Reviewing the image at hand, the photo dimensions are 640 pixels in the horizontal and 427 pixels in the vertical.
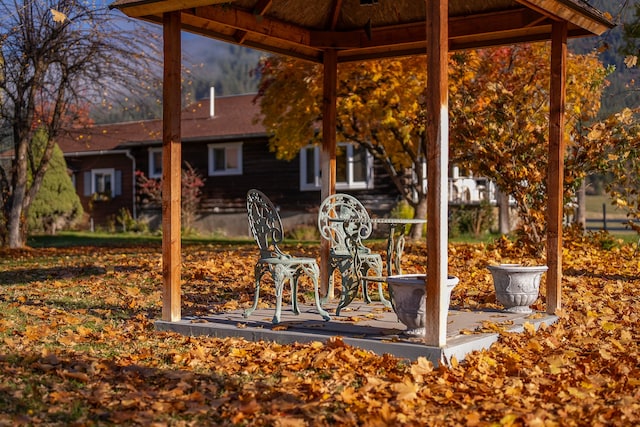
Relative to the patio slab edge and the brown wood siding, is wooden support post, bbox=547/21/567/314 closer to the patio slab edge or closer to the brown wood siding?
the patio slab edge

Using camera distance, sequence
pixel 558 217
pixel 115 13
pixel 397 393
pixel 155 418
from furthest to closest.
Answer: pixel 115 13
pixel 558 217
pixel 397 393
pixel 155 418

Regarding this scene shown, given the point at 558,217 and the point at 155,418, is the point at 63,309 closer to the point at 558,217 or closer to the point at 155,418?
the point at 155,418

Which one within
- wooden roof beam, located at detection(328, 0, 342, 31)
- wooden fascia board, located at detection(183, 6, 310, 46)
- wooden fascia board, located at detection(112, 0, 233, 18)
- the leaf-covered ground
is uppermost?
wooden roof beam, located at detection(328, 0, 342, 31)

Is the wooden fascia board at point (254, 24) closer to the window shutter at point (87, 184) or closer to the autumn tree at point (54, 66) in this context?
the autumn tree at point (54, 66)

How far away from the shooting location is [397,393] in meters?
5.54

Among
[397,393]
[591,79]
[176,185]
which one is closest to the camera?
[397,393]

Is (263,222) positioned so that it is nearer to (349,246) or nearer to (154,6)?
(349,246)

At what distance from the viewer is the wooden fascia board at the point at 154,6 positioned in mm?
7539

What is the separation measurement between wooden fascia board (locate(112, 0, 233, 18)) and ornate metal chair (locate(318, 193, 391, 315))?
2.25 meters

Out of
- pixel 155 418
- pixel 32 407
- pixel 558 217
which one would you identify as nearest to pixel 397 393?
pixel 155 418

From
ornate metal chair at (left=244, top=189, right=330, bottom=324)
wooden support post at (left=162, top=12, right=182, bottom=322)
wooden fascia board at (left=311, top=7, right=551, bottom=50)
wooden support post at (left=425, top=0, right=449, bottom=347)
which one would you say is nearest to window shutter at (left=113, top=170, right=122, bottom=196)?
wooden fascia board at (left=311, top=7, right=551, bottom=50)

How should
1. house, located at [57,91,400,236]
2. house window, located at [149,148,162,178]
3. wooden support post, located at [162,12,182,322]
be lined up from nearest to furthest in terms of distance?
wooden support post, located at [162,12,182,322] < house, located at [57,91,400,236] < house window, located at [149,148,162,178]

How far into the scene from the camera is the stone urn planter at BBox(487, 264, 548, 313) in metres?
8.46

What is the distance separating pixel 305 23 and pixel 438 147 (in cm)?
435
